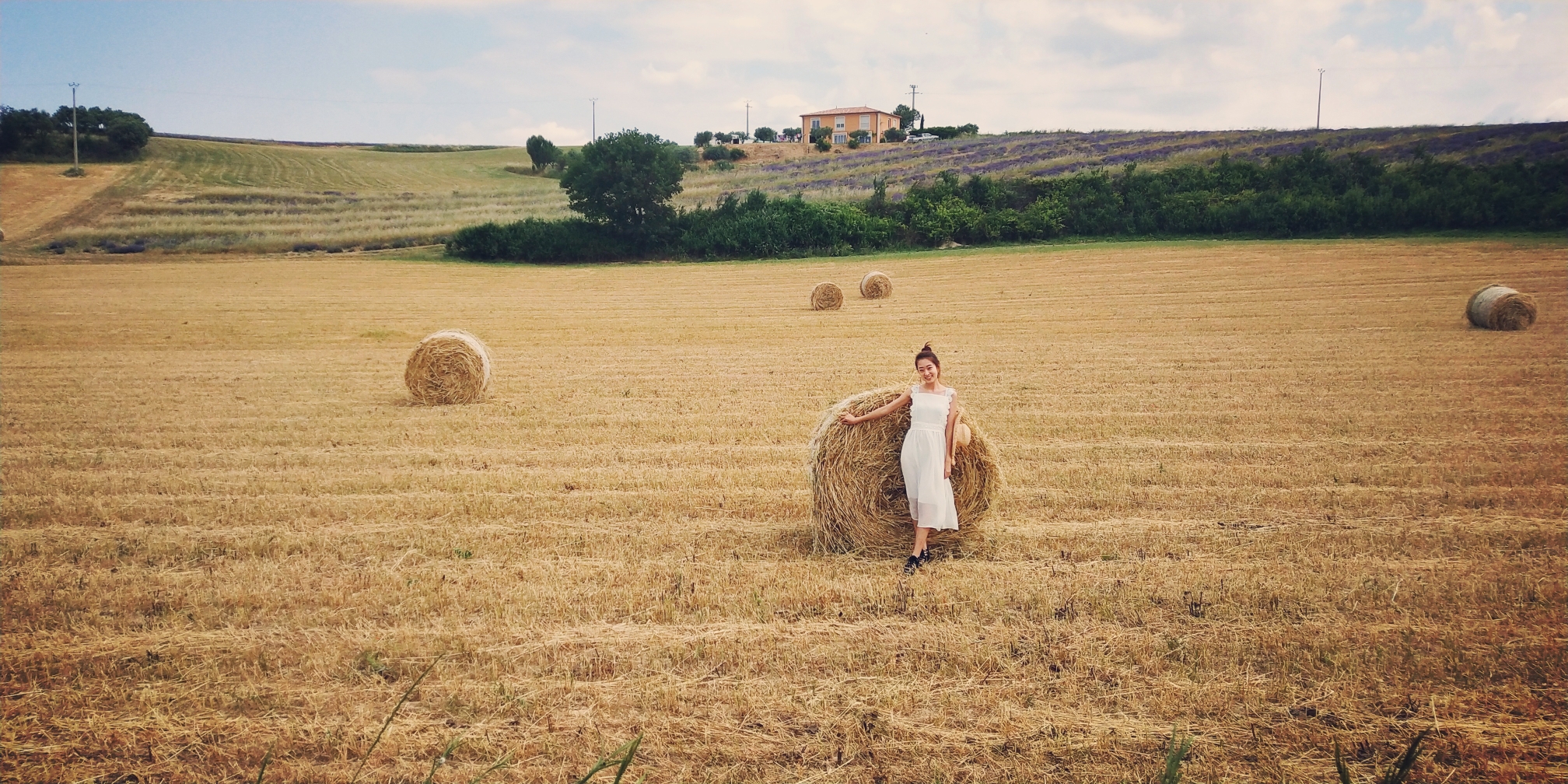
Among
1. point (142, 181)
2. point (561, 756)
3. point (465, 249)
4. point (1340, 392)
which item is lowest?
point (561, 756)

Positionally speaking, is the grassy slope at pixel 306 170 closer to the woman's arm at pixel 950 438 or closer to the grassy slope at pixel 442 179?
the grassy slope at pixel 442 179

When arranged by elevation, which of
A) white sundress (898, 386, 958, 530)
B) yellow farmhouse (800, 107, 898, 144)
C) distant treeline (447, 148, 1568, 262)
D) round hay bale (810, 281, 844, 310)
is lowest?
white sundress (898, 386, 958, 530)

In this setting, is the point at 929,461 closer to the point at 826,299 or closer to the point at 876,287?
the point at 826,299

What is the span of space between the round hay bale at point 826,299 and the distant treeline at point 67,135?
231ft

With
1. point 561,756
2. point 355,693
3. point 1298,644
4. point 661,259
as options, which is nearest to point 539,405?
point 355,693

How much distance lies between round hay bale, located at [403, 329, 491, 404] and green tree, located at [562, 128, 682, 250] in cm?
3865

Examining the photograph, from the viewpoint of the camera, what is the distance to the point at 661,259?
52.1 m

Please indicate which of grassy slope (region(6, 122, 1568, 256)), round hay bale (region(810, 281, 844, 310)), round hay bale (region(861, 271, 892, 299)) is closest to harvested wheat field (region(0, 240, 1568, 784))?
round hay bale (region(810, 281, 844, 310))

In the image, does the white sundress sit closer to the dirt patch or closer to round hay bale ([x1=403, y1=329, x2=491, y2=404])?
round hay bale ([x1=403, y1=329, x2=491, y2=404])

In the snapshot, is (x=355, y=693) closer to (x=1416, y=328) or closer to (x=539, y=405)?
(x=539, y=405)

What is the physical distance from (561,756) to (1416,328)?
74.1 feet

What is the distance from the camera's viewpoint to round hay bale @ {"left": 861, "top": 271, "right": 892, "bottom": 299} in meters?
31.7

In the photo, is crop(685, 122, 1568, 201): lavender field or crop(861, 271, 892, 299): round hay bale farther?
crop(685, 122, 1568, 201): lavender field

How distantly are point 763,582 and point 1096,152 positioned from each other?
62565 millimetres
